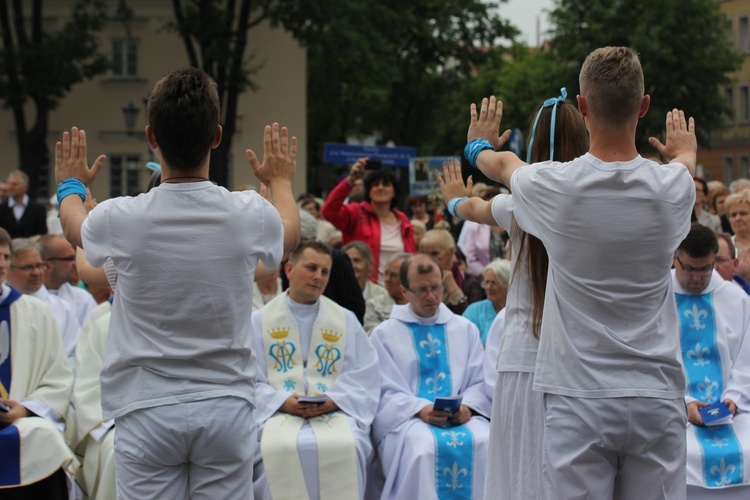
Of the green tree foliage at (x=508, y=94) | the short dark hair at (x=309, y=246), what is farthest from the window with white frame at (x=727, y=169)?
the short dark hair at (x=309, y=246)

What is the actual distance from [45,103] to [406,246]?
1972 cm

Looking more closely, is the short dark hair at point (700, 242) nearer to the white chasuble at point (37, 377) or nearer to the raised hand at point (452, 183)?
the raised hand at point (452, 183)

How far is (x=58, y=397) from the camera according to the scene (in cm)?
651

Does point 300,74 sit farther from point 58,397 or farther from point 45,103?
point 58,397

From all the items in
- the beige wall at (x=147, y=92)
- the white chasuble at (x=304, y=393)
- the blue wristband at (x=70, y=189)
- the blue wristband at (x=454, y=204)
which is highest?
the beige wall at (x=147, y=92)

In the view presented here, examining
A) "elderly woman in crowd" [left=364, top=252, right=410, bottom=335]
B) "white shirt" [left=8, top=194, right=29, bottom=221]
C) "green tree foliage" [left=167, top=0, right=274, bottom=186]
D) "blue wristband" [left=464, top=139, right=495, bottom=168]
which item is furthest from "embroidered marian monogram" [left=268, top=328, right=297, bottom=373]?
"green tree foliage" [left=167, top=0, right=274, bottom=186]

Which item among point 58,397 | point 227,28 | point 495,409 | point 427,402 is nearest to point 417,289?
point 427,402

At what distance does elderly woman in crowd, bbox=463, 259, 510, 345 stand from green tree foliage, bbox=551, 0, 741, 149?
29269 millimetres

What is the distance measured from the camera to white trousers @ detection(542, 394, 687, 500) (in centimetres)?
330

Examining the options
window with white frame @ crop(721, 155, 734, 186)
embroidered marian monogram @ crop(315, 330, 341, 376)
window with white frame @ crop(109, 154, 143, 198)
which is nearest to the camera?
embroidered marian monogram @ crop(315, 330, 341, 376)

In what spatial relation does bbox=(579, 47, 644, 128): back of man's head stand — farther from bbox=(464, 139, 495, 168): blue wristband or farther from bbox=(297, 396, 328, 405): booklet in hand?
bbox=(297, 396, 328, 405): booklet in hand

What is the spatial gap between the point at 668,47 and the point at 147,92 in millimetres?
17828

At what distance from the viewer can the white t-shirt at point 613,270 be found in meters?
3.31

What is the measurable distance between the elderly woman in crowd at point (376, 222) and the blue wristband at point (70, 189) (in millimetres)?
5460
